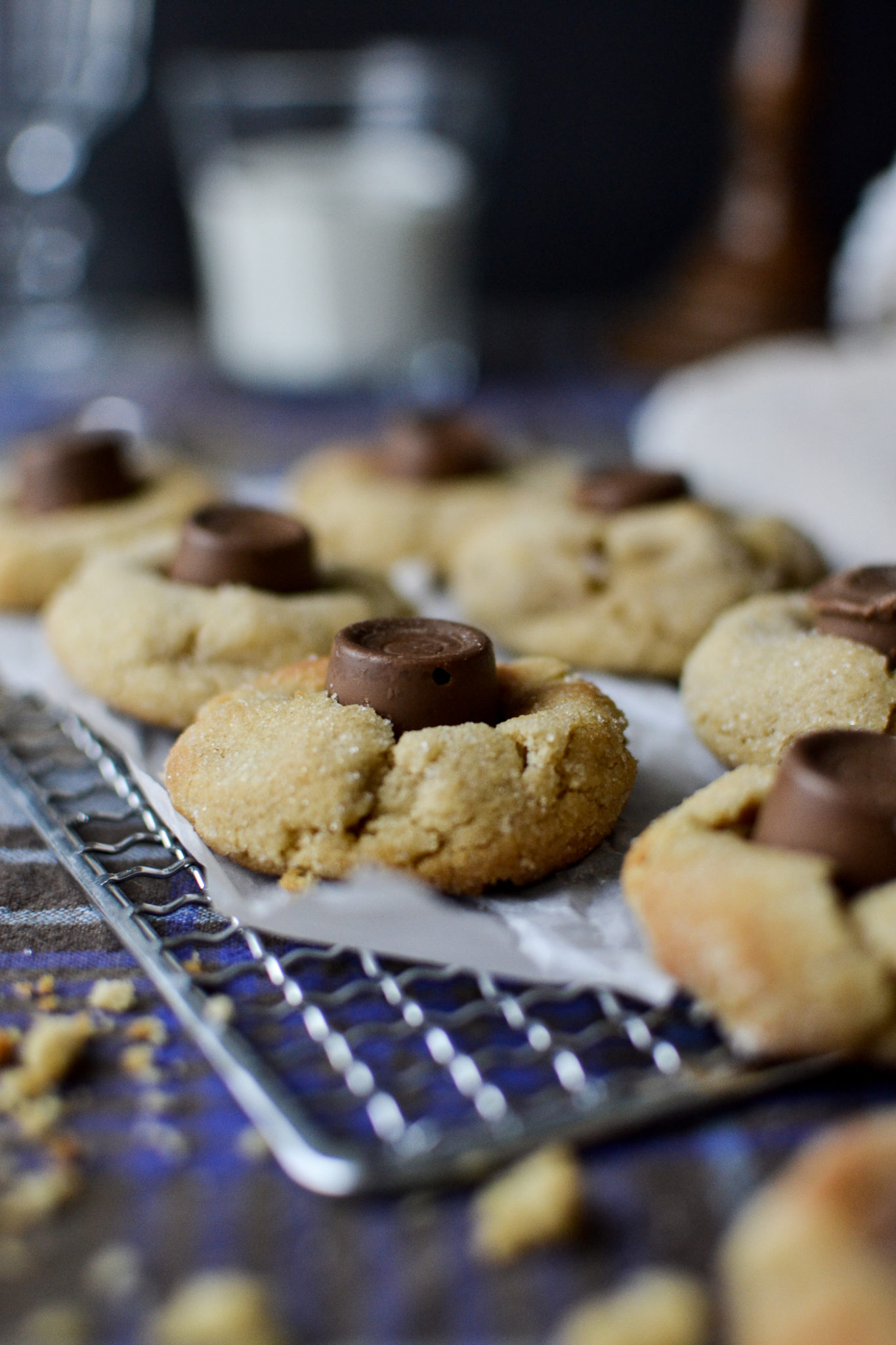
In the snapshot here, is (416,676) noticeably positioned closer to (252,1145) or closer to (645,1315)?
(252,1145)

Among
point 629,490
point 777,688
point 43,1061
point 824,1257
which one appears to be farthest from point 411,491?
point 824,1257

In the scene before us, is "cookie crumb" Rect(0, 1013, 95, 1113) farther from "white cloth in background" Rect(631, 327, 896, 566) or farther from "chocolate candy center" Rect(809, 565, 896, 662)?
"white cloth in background" Rect(631, 327, 896, 566)

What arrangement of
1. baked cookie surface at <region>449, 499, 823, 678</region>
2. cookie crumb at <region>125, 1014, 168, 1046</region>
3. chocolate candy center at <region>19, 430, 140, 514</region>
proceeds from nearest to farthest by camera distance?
cookie crumb at <region>125, 1014, 168, 1046</region> < baked cookie surface at <region>449, 499, 823, 678</region> < chocolate candy center at <region>19, 430, 140, 514</region>

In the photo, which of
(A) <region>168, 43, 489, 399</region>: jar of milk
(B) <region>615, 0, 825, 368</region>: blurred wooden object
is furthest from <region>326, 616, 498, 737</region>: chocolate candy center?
(B) <region>615, 0, 825, 368</region>: blurred wooden object

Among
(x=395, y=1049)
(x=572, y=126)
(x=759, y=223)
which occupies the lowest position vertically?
(x=395, y=1049)

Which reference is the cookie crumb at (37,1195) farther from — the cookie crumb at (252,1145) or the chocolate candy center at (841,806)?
the chocolate candy center at (841,806)

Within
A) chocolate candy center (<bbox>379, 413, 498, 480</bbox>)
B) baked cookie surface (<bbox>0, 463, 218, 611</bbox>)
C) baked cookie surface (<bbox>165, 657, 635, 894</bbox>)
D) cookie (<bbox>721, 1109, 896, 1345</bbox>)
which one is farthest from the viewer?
chocolate candy center (<bbox>379, 413, 498, 480</bbox>)

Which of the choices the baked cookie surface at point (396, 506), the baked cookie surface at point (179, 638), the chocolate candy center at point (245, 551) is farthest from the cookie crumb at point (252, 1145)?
the baked cookie surface at point (396, 506)
